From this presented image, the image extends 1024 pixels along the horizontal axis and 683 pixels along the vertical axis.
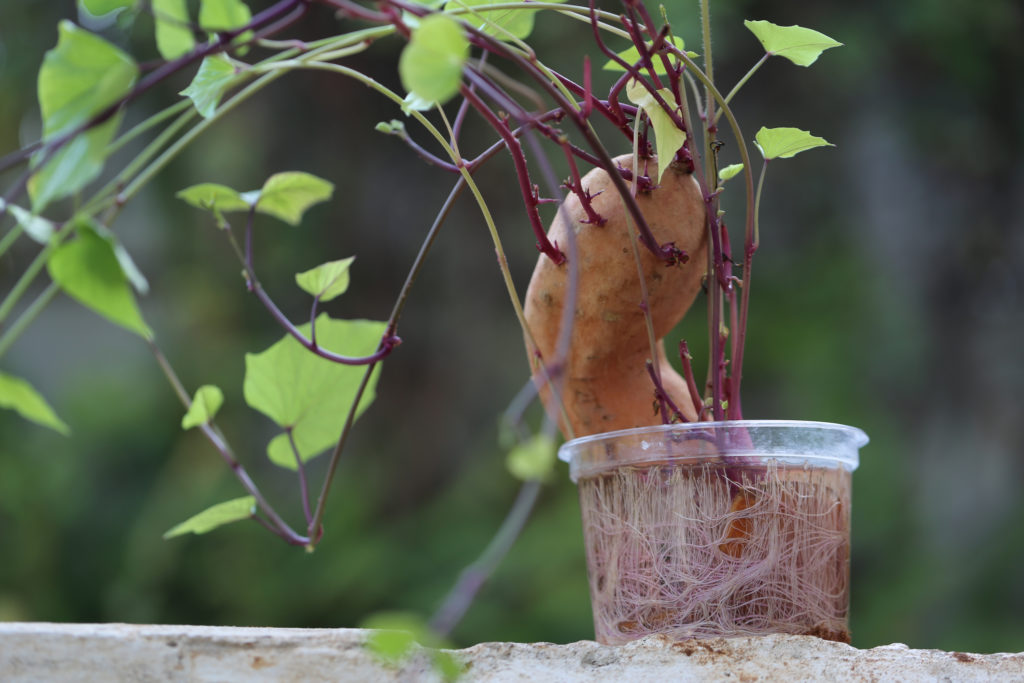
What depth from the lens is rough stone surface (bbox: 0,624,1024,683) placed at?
0.88 ft

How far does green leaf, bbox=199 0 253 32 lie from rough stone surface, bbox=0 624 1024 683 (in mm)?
186

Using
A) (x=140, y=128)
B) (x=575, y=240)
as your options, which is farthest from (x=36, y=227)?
(x=575, y=240)

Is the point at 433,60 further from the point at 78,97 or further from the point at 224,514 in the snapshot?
the point at 224,514

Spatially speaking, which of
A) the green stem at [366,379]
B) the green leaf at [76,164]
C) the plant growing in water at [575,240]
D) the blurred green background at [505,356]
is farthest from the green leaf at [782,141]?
the blurred green background at [505,356]

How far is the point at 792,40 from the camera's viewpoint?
30 centimetres

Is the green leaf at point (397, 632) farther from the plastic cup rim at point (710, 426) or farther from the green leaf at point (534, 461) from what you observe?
the plastic cup rim at point (710, 426)

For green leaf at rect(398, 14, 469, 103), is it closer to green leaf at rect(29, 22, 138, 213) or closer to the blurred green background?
green leaf at rect(29, 22, 138, 213)

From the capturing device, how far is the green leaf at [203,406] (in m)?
0.32

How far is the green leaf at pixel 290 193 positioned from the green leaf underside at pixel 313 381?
51mm

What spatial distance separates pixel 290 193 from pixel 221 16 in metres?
0.16

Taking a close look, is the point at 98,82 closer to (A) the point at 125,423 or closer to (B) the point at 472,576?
(B) the point at 472,576

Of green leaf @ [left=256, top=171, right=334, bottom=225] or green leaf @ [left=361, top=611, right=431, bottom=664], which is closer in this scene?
green leaf @ [left=361, top=611, right=431, bottom=664]

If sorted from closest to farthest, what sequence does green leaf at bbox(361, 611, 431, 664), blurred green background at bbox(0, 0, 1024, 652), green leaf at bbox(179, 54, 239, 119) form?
green leaf at bbox(361, 611, 431, 664) < green leaf at bbox(179, 54, 239, 119) < blurred green background at bbox(0, 0, 1024, 652)

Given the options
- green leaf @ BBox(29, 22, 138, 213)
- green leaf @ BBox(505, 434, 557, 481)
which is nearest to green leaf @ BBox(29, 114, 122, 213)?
green leaf @ BBox(29, 22, 138, 213)
